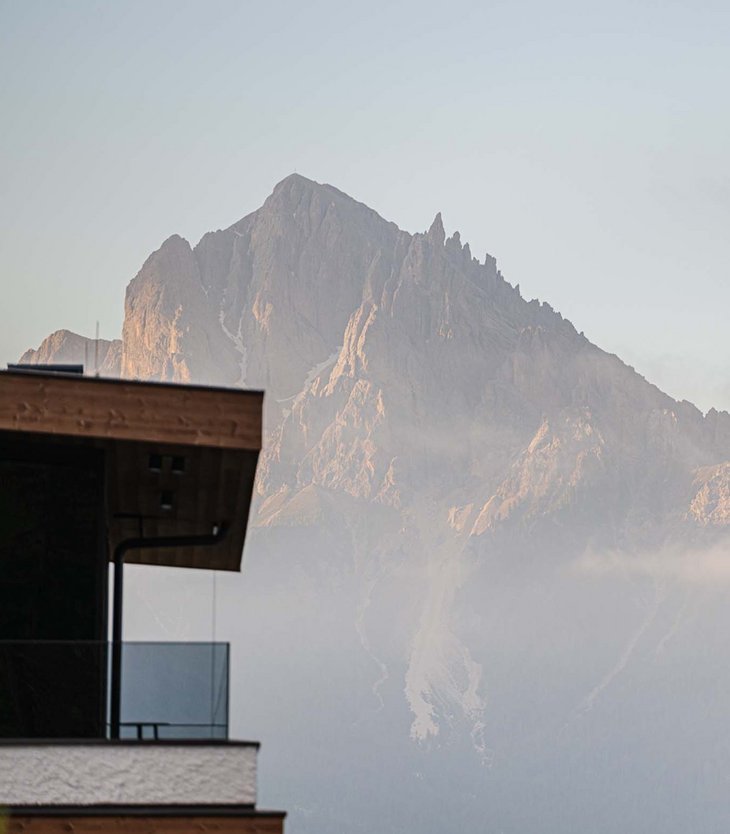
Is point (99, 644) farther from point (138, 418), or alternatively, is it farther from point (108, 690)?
point (138, 418)

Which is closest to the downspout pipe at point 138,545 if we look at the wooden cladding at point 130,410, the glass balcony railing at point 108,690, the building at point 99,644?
the building at point 99,644

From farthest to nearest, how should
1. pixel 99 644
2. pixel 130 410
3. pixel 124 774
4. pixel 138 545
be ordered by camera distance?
pixel 138 545 → pixel 130 410 → pixel 99 644 → pixel 124 774

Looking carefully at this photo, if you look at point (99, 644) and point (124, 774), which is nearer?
point (124, 774)

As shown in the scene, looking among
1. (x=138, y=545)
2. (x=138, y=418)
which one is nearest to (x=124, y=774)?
(x=138, y=418)

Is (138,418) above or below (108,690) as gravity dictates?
above

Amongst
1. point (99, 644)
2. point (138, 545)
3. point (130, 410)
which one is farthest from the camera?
point (138, 545)

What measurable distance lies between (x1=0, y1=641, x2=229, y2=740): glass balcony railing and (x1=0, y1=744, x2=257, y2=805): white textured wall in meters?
0.38

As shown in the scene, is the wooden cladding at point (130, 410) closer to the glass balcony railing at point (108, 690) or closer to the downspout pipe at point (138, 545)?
the glass balcony railing at point (108, 690)

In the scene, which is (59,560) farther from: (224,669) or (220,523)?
(220,523)

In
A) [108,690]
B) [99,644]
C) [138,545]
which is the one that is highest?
[138,545]

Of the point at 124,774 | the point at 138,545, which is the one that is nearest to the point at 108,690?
the point at 124,774

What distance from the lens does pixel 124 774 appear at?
11312 mm

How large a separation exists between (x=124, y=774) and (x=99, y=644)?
1032mm

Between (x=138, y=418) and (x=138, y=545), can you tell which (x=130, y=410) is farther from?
(x=138, y=545)
